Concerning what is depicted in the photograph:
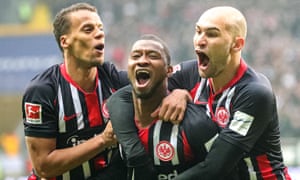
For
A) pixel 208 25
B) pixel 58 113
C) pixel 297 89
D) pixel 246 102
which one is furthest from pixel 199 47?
pixel 297 89

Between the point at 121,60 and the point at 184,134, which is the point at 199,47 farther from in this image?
the point at 121,60

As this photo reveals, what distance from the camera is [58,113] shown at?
14.1 feet

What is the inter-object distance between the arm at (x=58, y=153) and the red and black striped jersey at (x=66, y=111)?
49 mm

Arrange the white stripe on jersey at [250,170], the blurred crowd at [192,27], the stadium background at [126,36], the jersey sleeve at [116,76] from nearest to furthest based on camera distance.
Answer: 1. the white stripe on jersey at [250,170]
2. the jersey sleeve at [116,76]
3. the blurred crowd at [192,27]
4. the stadium background at [126,36]

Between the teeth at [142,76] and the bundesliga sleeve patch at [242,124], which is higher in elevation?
the teeth at [142,76]

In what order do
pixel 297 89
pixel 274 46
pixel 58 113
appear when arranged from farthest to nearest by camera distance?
1. pixel 274 46
2. pixel 297 89
3. pixel 58 113

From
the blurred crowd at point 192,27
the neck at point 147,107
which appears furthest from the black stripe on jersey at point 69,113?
the blurred crowd at point 192,27

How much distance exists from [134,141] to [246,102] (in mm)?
567

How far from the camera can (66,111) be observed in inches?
169

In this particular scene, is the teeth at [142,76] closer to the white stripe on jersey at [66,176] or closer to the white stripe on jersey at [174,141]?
the white stripe on jersey at [174,141]

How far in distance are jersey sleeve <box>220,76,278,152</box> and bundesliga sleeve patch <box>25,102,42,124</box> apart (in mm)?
1021

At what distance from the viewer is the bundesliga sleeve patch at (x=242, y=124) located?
3.83 m

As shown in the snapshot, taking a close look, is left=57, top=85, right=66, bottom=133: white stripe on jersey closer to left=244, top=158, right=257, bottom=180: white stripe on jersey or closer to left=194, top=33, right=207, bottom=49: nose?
left=194, top=33, right=207, bottom=49: nose

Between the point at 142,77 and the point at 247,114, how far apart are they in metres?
0.53
